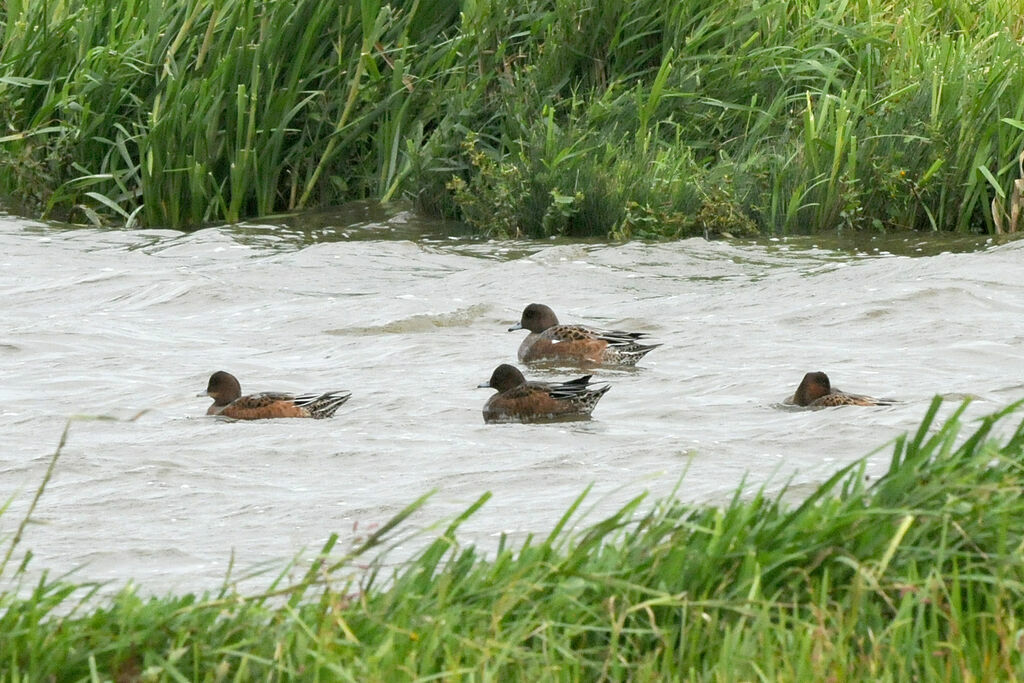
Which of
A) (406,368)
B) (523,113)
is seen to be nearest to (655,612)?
(406,368)

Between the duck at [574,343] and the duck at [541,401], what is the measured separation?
92cm

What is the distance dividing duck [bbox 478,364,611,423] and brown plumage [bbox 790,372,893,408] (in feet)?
2.90

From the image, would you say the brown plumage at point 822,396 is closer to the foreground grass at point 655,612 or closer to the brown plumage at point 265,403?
the brown plumage at point 265,403

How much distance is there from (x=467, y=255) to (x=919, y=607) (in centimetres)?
915

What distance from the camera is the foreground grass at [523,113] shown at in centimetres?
1244

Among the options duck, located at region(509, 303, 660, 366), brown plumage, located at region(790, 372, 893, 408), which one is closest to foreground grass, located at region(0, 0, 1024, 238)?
duck, located at region(509, 303, 660, 366)

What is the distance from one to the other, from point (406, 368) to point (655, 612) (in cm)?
536

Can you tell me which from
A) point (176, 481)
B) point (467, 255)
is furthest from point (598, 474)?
point (467, 255)

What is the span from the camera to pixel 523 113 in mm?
13031

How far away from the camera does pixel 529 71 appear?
13.2 metres

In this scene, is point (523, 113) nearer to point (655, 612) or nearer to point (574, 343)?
point (574, 343)

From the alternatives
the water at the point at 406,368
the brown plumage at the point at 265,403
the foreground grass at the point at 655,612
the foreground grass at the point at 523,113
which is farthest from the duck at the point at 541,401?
the foreground grass at the point at 523,113

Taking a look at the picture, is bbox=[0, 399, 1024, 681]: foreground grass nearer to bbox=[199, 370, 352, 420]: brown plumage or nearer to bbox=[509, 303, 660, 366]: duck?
bbox=[199, 370, 352, 420]: brown plumage

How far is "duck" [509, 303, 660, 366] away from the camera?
27.8 ft
